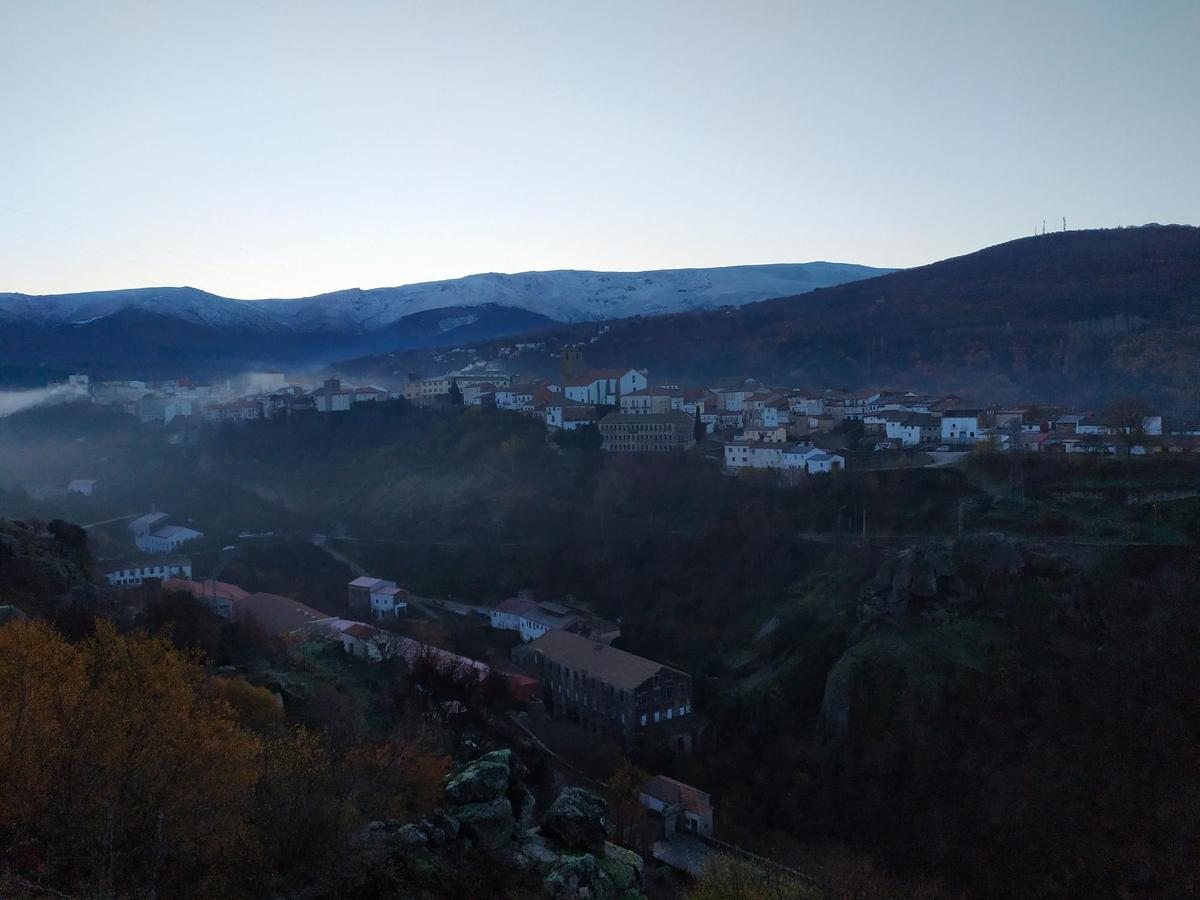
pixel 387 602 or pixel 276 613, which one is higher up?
pixel 276 613

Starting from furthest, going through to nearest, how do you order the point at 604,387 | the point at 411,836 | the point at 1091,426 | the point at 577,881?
the point at 604,387, the point at 1091,426, the point at 577,881, the point at 411,836

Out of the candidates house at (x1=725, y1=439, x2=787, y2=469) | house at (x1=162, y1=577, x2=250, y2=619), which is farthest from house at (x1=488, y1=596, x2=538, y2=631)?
house at (x1=725, y1=439, x2=787, y2=469)

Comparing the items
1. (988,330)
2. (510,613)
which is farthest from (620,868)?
(988,330)

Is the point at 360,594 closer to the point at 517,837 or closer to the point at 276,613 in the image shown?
the point at 276,613

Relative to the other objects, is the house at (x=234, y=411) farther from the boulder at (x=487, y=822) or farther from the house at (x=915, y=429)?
the boulder at (x=487, y=822)

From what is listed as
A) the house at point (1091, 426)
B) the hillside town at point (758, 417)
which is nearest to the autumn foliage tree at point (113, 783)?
the hillside town at point (758, 417)
